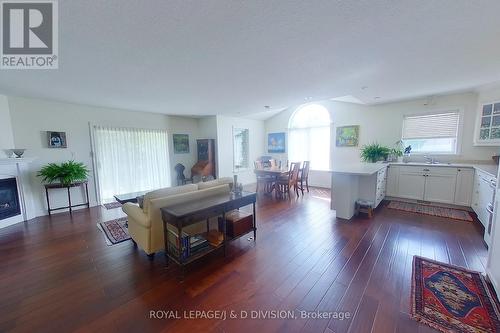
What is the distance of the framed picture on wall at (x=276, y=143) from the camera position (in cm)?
715

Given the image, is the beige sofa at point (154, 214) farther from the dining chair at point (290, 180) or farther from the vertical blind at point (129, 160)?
the dining chair at point (290, 180)

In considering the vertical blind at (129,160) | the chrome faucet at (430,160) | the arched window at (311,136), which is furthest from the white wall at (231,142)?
the chrome faucet at (430,160)

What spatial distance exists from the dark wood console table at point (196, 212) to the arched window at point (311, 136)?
4481 mm

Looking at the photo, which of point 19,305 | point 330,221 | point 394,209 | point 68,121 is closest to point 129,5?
point 19,305

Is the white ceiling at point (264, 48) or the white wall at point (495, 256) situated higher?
the white ceiling at point (264, 48)

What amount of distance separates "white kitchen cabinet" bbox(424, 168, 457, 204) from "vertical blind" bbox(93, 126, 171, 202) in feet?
21.5

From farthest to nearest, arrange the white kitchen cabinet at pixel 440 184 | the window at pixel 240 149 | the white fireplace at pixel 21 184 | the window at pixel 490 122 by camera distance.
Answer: the window at pixel 240 149
the white kitchen cabinet at pixel 440 184
the window at pixel 490 122
the white fireplace at pixel 21 184

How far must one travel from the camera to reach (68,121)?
4.26 meters

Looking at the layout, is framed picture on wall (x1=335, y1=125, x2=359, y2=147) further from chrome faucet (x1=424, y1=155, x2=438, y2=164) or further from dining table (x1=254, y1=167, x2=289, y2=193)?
dining table (x1=254, y1=167, x2=289, y2=193)

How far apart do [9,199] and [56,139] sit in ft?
4.35

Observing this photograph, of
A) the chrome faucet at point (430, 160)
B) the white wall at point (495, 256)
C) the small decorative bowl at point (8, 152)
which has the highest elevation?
the small decorative bowl at point (8, 152)

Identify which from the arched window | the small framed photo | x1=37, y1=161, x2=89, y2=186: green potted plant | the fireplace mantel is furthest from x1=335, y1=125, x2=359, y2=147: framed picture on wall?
the fireplace mantel

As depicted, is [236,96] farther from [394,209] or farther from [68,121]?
[394,209]

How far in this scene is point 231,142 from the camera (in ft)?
21.6
